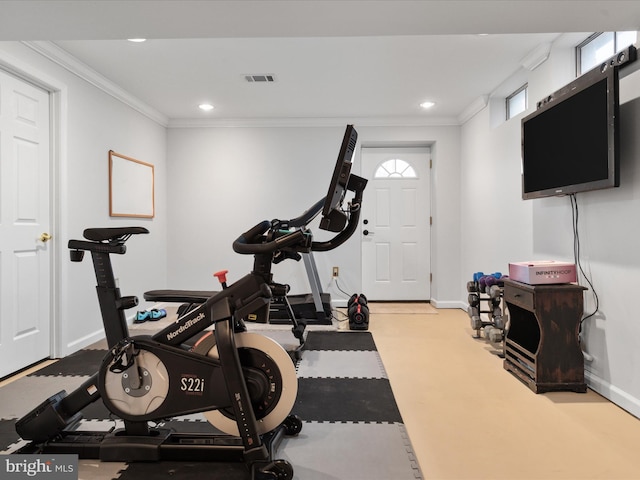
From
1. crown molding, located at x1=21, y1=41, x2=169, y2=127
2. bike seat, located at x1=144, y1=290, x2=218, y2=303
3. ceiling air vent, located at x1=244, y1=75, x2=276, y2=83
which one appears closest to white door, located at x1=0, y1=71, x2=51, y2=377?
crown molding, located at x1=21, y1=41, x2=169, y2=127

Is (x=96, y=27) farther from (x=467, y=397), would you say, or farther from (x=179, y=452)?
(x=467, y=397)

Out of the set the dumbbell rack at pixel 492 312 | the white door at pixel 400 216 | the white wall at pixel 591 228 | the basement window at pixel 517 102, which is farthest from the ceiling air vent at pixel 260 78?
the dumbbell rack at pixel 492 312

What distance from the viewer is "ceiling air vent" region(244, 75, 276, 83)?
12.4 ft

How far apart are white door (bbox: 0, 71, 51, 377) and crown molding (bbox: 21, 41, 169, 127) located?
32 centimetres

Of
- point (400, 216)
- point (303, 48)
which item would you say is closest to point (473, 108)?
point (400, 216)

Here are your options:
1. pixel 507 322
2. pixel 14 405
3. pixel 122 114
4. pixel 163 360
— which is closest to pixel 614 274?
pixel 507 322

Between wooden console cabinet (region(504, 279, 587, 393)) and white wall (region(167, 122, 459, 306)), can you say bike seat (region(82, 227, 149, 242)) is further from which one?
white wall (region(167, 122, 459, 306))

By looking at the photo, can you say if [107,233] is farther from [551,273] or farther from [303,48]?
[551,273]

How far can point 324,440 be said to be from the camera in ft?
6.33

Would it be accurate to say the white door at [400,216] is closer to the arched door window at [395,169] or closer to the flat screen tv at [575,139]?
the arched door window at [395,169]

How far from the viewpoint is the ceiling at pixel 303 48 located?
204cm

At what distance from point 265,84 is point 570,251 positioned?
123 inches

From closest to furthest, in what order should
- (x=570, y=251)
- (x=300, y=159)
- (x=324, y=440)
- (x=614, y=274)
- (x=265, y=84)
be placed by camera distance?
(x=324, y=440)
(x=614, y=274)
(x=570, y=251)
(x=265, y=84)
(x=300, y=159)

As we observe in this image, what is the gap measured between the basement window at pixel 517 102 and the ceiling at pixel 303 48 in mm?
257
